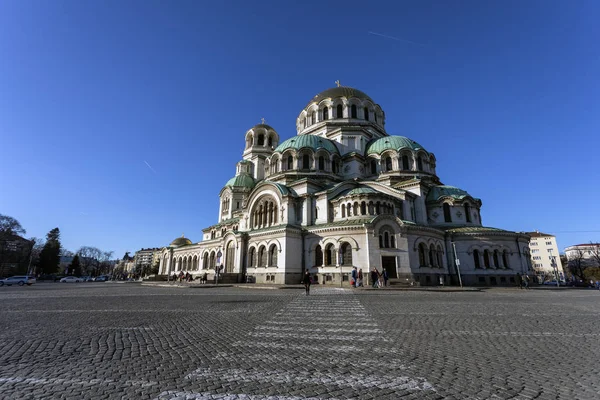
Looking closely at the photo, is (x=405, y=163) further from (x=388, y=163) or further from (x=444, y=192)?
(x=444, y=192)

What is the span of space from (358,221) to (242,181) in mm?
23343

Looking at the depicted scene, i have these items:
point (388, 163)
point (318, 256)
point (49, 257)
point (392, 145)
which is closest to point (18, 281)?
point (318, 256)

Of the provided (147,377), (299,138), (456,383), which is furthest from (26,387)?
(299,138)

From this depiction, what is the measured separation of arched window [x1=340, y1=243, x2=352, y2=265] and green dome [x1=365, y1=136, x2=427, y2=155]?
48.4 ft

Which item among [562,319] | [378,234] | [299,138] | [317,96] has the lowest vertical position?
[562,319]

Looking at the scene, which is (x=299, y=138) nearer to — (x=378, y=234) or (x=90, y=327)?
(x=378, y=234)

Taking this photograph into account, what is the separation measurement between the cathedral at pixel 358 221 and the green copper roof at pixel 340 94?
1.00ft

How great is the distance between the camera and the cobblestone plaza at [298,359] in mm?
3527

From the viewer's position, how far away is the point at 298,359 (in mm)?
4805

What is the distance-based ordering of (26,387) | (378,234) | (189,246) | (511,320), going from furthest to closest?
(189,246) → (378,234) → (511,320) → (26,387)

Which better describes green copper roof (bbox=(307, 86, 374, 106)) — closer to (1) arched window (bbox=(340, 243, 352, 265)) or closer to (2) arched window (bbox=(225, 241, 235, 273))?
(1) arched window (bbox=(340, 243, 352, 265))

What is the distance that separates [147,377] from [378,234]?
2339 centimetres

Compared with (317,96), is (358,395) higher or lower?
lower

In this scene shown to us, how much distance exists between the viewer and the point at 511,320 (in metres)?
8.61
